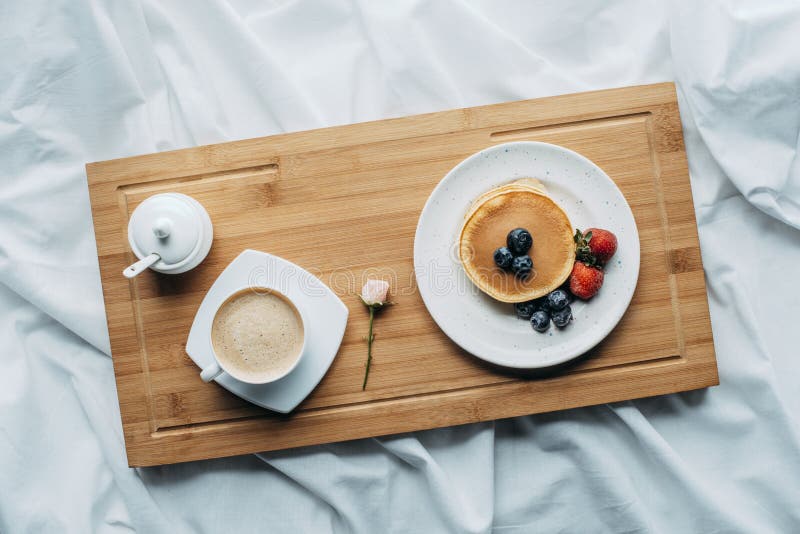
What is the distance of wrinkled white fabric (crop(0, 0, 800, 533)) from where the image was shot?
6.61 feet

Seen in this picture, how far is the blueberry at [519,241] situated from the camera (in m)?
1.74

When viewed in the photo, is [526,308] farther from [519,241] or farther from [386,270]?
[386,270]

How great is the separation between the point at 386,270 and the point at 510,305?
0.41 m

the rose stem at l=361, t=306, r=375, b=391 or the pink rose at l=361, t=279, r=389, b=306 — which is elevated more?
the pink rose at l=361, t=279, r=389, b=306

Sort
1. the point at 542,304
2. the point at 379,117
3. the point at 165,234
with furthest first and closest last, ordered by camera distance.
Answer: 1. the point at 379,117
2. the point at 542,304
3. the point at 165,234

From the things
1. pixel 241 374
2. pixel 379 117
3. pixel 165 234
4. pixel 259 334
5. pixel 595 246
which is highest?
pixel 379 117

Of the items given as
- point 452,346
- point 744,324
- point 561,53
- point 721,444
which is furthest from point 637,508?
point 561,53

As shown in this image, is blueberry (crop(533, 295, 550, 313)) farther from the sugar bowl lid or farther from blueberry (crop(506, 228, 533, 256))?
the sugar bowl lid

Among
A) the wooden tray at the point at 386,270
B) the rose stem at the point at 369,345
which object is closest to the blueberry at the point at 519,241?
the wooden tray at the point at 386,270

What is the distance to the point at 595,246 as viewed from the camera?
70.6 inches

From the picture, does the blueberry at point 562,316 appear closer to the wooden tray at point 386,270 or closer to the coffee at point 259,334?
the wooden tray at point 386,270

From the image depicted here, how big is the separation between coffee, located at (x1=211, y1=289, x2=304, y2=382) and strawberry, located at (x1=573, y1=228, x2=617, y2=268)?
88 cm

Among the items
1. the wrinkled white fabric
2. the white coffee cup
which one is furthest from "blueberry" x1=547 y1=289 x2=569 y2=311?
the white coffee cup

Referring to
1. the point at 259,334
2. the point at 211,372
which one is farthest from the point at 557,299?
the point at 211,372
